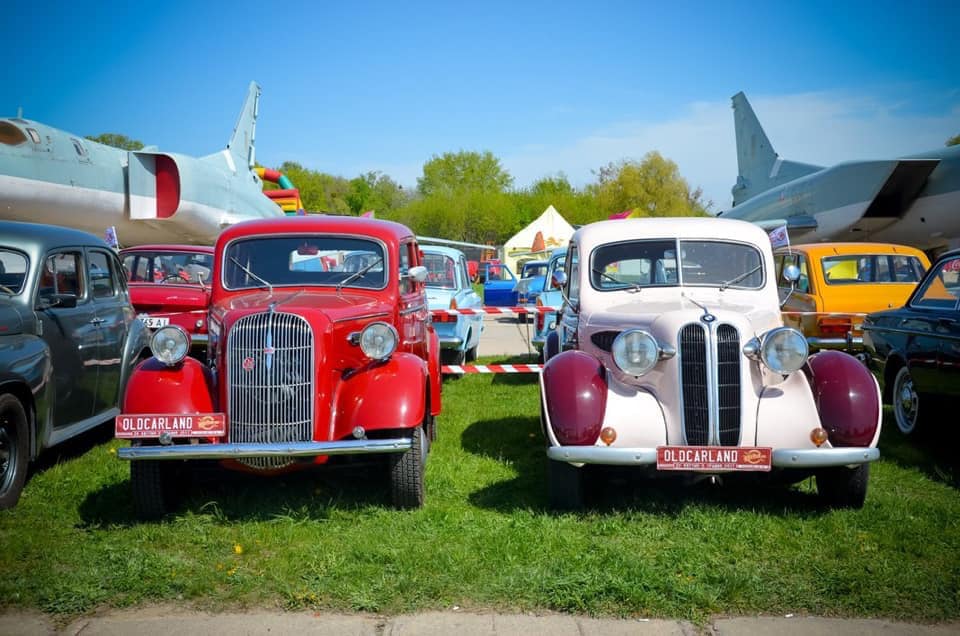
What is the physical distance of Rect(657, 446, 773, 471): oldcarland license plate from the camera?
4.51 meters

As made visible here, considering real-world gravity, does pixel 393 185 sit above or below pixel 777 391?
above

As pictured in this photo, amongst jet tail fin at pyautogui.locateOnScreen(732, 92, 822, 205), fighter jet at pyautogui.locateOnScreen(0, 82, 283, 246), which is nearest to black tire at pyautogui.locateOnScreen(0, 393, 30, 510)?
fighter jet at pyautogui.locateOnScreen(0, 82, 283, 246)

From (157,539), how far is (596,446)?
9.08 feet

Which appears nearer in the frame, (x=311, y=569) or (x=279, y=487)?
(x=311, y=569)

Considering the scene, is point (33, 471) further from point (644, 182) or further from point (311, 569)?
point (644, 182)

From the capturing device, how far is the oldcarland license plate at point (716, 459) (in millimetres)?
4508

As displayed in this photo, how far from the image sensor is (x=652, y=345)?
16.1 feet

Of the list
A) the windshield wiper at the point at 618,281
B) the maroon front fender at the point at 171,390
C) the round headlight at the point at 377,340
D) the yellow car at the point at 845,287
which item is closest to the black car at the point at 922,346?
the yellow car at the point at 845,287

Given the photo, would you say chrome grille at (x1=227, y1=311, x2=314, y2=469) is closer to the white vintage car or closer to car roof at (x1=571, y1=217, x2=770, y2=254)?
the white vintage car

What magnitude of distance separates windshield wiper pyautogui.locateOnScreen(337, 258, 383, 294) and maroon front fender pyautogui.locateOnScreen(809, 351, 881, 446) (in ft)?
11.1

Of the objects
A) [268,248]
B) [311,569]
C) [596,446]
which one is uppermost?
[268,248]

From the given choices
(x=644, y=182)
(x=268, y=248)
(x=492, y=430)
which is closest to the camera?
(x=268, y=248)

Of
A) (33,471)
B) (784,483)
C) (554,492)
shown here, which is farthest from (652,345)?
(33,471)

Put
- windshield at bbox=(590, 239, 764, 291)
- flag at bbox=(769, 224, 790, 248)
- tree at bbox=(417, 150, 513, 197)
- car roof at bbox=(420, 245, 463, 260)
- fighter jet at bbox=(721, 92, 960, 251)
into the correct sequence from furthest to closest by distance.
→ tree at bbox=(417, 150, 513, 197), fighter jet at bbox=(721, 92, 960, 251), car roof at bbox=(420, 245, 463, 260), flag at bbox=(769, 224, 790, 248), windshield at bbox=(590, 239, 764, 291)
